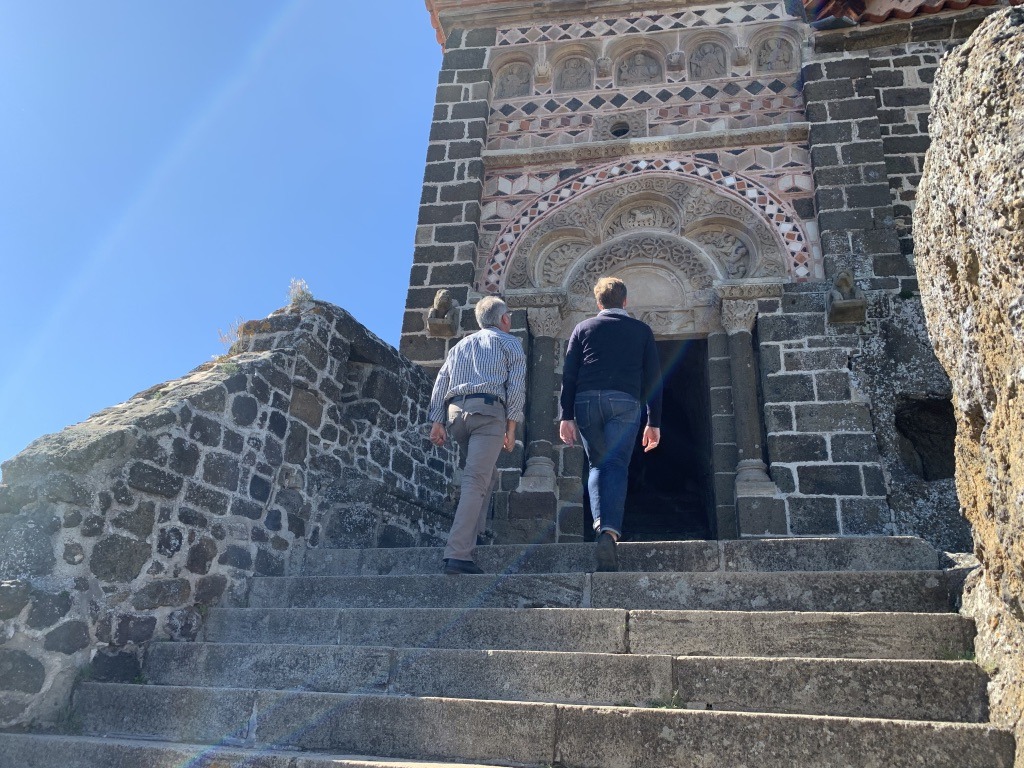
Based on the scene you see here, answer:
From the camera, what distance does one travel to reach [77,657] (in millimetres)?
3703

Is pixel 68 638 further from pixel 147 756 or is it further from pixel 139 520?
pixel 147 756

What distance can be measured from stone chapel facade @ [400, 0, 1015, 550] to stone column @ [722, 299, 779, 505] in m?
0.02

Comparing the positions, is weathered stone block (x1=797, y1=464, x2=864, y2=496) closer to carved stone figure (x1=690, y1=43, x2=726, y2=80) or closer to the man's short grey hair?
the man's short grey hair

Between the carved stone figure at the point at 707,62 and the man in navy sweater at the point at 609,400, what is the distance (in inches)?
226

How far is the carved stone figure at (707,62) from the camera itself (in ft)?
30.5

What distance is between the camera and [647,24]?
31.7 ft

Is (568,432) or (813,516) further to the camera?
(813,516)

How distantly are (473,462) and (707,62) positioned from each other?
22.6 feet

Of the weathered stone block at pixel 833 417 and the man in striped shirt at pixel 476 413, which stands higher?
the weathered stone block at pixel 833 417

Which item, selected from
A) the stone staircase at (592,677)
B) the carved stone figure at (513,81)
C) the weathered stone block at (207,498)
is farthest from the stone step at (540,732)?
the carved stone figure at (513,81)

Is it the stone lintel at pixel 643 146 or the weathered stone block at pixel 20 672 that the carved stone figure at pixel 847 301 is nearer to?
the stone lintel at pixel 643 146

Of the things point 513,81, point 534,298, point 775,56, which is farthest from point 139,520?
point 775,56

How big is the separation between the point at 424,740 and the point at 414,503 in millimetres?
3417

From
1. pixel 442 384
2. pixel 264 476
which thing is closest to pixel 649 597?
pixel 442 384
